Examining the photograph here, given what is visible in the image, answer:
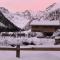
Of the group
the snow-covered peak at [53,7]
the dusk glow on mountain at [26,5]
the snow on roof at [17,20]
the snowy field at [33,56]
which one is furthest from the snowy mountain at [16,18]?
the snowy field at [33,56]

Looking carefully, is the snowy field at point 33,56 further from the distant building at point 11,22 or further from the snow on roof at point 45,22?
the snow on roof at point 45,22

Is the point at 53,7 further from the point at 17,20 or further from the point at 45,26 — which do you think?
the point at 17,20

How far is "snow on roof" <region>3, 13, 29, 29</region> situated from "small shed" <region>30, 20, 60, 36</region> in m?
0.21

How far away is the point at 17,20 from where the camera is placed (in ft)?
17.5

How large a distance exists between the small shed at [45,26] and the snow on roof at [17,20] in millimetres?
215

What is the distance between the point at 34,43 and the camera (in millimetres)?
5285

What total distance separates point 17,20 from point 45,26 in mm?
708

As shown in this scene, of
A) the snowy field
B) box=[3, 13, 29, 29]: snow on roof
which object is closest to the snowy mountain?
box=[3, 13, 29, 29]: snow on roof

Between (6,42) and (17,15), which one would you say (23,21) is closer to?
(17,15)

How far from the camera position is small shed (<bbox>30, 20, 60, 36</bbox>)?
504 cm

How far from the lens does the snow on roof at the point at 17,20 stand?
5.27 meters

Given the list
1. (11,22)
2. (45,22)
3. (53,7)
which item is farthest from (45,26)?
(11,22)

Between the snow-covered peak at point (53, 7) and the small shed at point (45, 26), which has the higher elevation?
the snow-covered peak at point (53, 7)

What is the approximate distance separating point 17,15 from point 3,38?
0.62 meters
